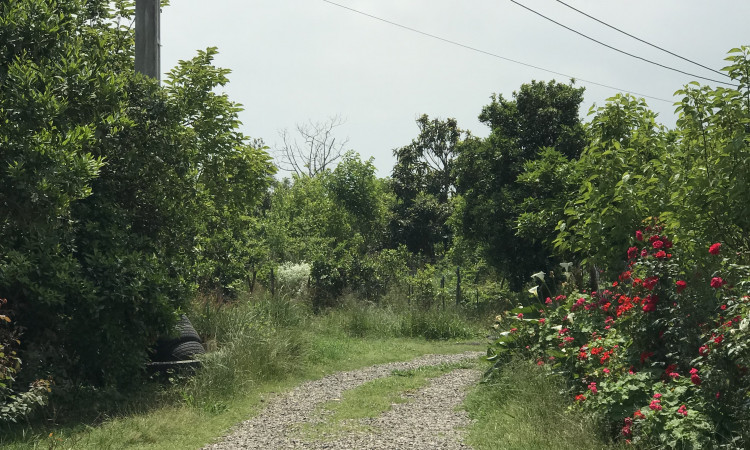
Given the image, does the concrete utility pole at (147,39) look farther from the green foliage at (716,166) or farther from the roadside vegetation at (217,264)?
the green foliage at (716,166)

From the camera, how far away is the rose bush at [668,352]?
470 cm

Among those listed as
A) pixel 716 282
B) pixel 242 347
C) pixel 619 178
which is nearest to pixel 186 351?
pixel 242 347

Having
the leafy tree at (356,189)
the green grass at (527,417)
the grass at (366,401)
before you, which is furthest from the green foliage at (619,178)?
the leafy tree at (356,189)

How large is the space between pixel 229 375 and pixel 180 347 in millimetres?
1066

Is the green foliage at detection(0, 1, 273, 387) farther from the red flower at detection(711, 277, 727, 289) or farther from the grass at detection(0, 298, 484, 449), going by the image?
the red flower at detection(711, 277, 727, 289)

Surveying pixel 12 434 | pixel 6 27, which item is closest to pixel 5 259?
pixel 12 434

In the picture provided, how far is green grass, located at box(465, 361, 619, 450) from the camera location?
568 cm

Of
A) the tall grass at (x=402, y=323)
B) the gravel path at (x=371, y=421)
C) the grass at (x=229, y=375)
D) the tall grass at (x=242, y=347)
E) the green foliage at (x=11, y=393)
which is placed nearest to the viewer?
the gravel path at (x=371, y=421)

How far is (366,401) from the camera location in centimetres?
838

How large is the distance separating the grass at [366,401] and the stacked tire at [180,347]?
2.36 m

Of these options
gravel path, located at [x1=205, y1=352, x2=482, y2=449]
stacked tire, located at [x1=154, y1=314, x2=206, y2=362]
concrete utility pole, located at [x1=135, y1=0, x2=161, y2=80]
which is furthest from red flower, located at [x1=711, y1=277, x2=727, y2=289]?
concrete utility pole, located at [x1=135, y1=0, x2=161, y2=80]

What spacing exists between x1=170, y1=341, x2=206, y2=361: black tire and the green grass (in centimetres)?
400

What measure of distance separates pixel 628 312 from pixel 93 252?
21.7 ft

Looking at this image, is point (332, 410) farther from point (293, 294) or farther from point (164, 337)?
point (293, 294)
